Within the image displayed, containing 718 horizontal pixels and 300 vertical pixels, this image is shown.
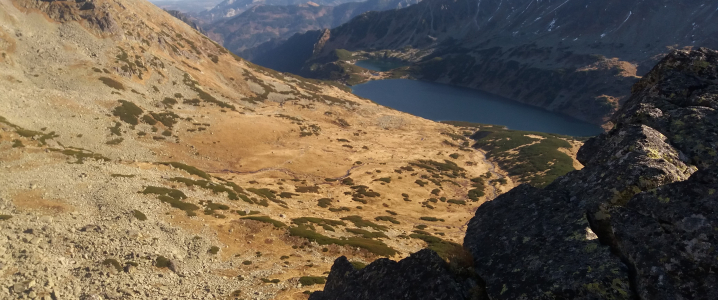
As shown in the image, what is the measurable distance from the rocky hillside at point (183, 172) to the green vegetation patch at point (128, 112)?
0.58m

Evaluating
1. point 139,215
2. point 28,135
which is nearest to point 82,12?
point 28,135

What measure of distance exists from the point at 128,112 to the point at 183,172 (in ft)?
127

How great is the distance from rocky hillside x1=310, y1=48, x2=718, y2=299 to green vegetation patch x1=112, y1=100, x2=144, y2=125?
2857 inches

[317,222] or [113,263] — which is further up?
[113,263]

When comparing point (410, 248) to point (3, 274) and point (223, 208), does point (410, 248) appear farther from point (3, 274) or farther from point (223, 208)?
point (3, 274)

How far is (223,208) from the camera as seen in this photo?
37312 millimetres

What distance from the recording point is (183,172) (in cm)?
4578

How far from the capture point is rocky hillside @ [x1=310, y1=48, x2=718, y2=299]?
26.3 feet

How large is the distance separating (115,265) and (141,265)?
1.61 meters

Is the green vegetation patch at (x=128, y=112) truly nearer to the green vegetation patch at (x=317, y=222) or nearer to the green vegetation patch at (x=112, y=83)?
the green vegetation patch at (x=112, y=83)

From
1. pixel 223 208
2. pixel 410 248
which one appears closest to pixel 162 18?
pixel 223 208

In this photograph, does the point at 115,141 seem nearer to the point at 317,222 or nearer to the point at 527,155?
the point at 317,222

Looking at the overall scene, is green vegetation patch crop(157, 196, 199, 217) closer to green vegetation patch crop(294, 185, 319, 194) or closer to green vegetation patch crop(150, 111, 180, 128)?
green vegetation patch crop(294, 185, 319, 194)

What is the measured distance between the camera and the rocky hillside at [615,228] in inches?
316
